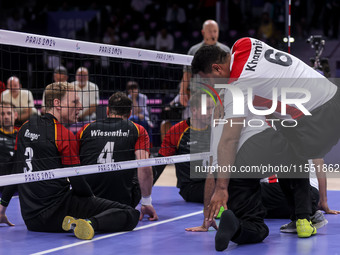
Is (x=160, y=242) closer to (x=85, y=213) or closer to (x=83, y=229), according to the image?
(x=83, y=229)

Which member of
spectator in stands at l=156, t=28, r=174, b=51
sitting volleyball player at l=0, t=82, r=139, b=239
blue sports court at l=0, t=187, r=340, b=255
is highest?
spectator in stands at l=156, t=28, r=174, b=51

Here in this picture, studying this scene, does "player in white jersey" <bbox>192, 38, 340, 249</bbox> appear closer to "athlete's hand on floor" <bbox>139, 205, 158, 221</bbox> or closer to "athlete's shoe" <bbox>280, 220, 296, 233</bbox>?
"athlete's shoe" <bbox>280, 220, 296, 233</bbox>

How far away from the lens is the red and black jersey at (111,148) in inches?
219

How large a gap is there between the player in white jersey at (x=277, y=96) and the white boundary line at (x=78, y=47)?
142 cm

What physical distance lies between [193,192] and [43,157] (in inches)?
93.6

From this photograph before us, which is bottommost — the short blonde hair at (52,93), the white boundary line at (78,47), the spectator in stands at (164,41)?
the short blonde hair at (52,93)

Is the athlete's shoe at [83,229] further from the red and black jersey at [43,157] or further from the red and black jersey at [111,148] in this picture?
the red and black jersey at [111,148]

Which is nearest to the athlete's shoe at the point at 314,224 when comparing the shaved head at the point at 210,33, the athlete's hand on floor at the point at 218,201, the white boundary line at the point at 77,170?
the athlete's hand on floor at the point at 218,201

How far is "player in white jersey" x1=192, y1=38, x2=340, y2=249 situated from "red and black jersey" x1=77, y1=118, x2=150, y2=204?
1.54 meters

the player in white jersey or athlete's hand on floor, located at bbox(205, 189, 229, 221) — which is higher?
the player in white jersey

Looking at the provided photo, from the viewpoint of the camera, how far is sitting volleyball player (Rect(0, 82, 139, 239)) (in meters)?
4.98

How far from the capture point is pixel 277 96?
15.0 ft

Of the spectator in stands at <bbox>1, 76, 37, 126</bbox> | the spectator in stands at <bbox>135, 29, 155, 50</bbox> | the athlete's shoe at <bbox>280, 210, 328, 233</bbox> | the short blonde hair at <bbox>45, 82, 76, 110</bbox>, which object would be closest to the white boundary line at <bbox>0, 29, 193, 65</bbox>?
the short blonde hair at <bbox>45, 82, 76, 110</bbox>

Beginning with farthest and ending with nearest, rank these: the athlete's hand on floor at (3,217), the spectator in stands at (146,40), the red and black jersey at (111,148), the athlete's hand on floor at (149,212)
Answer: the spectator in stands at (146,40) < the athlete's hand on floor at (149,212) < the red and black jersey at (111,148) < the athlete's hand on floor at (3,217)
